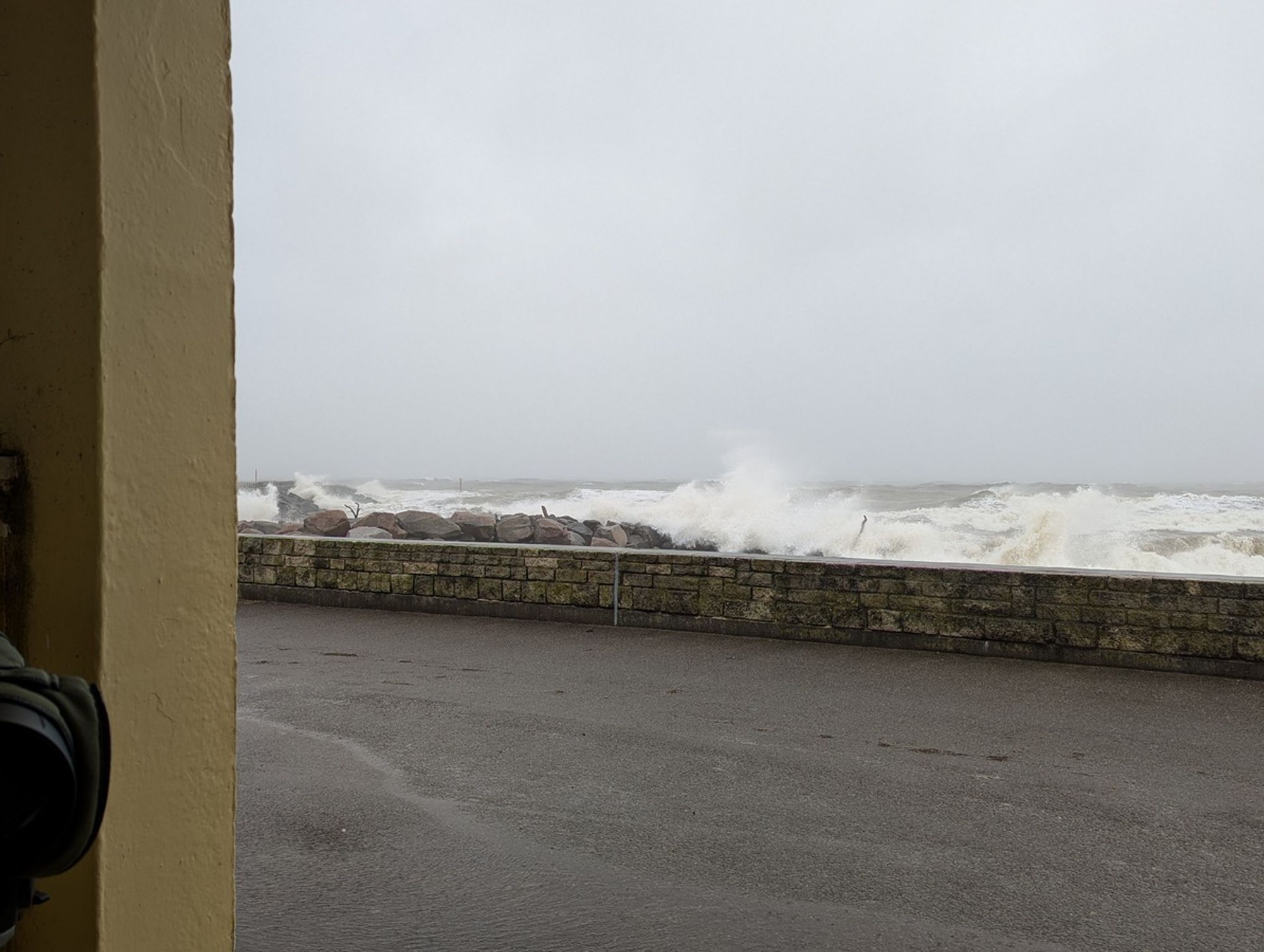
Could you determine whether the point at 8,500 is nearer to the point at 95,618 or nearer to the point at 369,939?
the point at 95,618

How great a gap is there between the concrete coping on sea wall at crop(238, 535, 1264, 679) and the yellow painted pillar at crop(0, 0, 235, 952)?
6.38 m

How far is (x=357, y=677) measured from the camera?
6.21 meters

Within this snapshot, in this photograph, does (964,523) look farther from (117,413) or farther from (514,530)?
(117,413)

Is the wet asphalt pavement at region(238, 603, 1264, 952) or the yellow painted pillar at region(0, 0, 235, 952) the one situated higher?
the yellow painted pillar at region(0, 0, 235, 952)

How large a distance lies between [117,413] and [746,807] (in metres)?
3.08

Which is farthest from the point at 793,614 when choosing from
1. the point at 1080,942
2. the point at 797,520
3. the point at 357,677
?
the point at 797,520

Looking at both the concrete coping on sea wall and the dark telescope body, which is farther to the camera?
the concrete coping on sea wall

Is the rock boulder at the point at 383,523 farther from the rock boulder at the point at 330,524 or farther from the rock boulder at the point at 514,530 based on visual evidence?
the rock boulder at the point at 514,530

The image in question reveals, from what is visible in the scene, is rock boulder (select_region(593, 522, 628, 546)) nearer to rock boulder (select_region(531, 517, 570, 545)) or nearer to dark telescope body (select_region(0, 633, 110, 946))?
rock boulder (select_region(531, 517, 570, 545))

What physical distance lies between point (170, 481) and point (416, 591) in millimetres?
7793

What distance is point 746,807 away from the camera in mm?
3719

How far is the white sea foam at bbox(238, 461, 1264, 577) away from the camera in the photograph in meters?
22.5

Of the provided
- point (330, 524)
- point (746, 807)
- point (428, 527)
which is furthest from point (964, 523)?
point (746, 807)

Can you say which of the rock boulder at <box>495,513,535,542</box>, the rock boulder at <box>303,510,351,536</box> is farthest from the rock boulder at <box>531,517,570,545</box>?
the rock boulder at <box>303,510,351,536</box>
